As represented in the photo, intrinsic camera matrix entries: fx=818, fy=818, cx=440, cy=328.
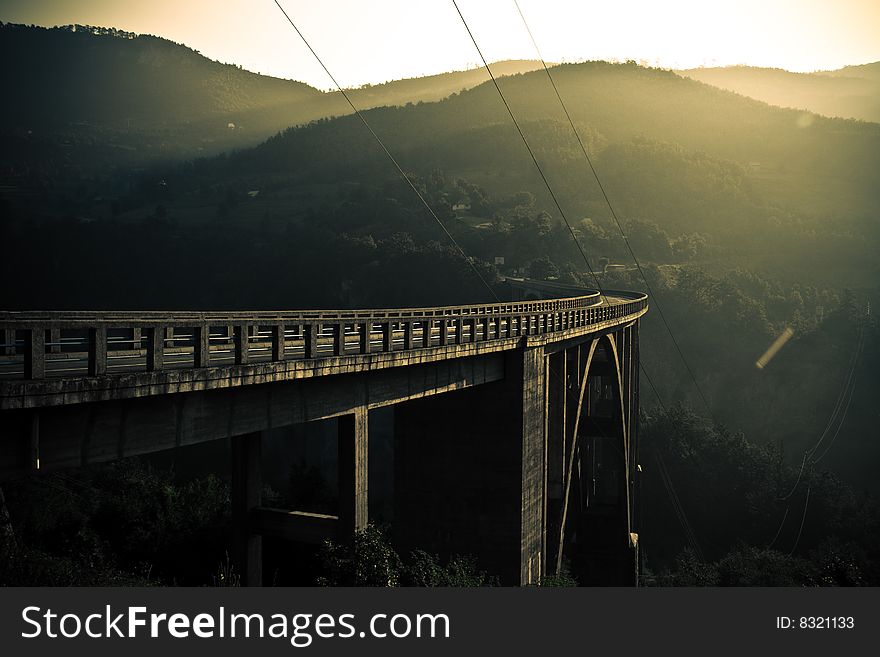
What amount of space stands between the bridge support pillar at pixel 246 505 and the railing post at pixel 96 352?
8218 millimetres

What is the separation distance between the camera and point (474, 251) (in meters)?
138

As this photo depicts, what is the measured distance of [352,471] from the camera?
15938 mm

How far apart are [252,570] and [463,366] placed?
708 centimetres

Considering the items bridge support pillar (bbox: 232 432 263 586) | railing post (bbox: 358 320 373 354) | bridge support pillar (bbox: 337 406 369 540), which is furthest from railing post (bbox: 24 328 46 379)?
bridge support pillar (bbox: 232 432 263 586)

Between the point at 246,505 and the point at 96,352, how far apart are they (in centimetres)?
927

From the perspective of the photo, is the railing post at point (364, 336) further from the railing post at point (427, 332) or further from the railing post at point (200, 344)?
the railing post at point (200, 344)

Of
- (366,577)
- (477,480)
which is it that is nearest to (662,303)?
(477,480)

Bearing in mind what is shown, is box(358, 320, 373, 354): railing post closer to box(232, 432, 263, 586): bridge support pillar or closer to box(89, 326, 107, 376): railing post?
box(232, 432, 263, 586): bridge support pillar

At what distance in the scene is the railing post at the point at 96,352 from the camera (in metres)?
10.4

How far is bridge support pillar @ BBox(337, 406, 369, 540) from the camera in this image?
16047 mm

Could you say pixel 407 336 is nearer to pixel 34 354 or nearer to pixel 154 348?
pixel 154 348

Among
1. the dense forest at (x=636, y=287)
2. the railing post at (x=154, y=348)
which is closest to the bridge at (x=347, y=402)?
the railing post at (x=154, y=348)

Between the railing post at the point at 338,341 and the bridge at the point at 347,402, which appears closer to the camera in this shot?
the bridge at the point at 347,402
